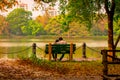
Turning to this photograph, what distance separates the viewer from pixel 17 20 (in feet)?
441

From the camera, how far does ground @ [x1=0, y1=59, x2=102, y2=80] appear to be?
50.5 feet

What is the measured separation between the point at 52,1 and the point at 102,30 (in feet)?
369

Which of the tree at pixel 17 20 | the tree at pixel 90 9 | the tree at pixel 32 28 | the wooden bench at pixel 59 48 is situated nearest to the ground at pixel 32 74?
the wooden bench at pixel 59 48

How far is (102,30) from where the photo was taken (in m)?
136

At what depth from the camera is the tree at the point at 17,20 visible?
434ft

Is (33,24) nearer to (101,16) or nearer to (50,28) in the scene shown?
(50,28)

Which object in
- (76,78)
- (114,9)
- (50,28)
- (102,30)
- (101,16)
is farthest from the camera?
(102,30)

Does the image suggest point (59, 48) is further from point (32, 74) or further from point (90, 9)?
point (32, 74)

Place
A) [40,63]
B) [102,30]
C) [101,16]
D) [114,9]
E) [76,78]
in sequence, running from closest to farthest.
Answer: [76,78]
[40,63]
[114,9]
[101,16]
[102,30]

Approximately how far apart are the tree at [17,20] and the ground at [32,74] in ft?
364

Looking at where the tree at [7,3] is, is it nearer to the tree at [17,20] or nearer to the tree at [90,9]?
the tree at [90,9]

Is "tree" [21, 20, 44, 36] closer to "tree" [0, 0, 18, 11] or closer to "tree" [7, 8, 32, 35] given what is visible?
"tree" [7, 8, 32, 35]

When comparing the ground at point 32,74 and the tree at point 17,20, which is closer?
the ground at point 32,74

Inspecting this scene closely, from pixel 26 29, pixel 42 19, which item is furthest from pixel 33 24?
pixel 42 19
